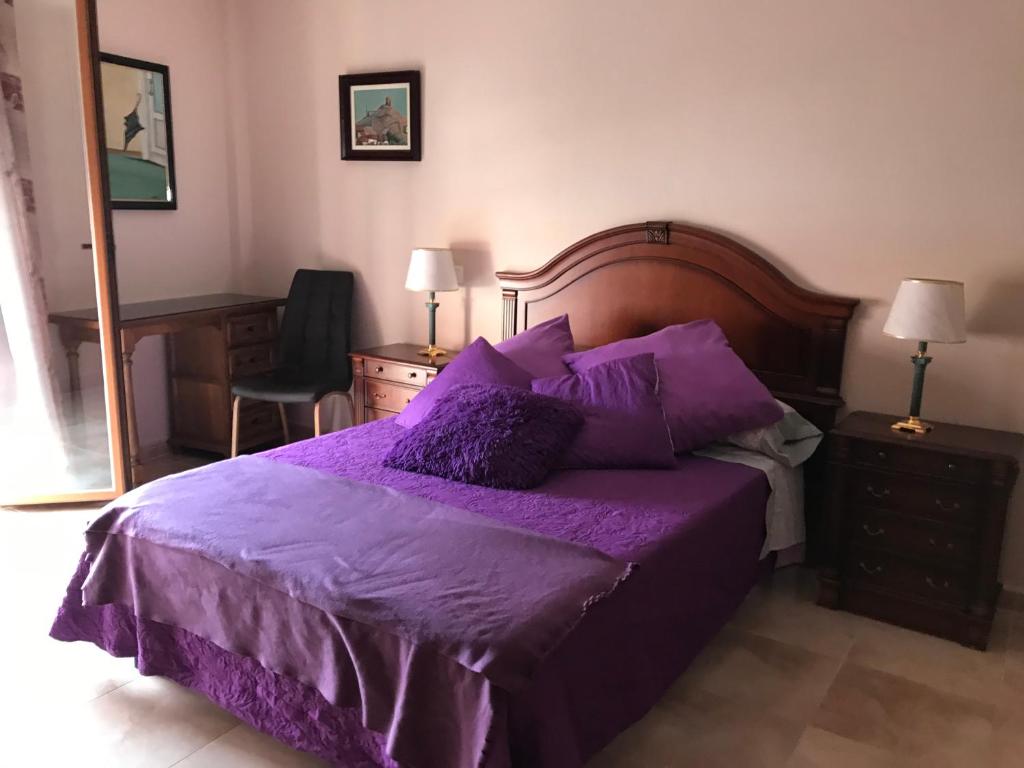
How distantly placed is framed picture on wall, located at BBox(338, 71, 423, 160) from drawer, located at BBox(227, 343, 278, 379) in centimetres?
111

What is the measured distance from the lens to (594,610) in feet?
5.86

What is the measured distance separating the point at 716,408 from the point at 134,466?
2.65 m

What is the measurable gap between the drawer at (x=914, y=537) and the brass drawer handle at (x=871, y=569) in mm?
66

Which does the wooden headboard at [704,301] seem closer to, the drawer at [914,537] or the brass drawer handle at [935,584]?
the drawer at [914,537]

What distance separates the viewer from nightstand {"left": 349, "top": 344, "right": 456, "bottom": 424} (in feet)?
12.2

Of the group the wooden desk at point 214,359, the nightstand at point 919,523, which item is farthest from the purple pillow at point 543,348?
the wooden desk at point 214,359

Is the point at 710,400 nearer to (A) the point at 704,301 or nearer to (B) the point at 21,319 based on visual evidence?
(A) the point at 704,301

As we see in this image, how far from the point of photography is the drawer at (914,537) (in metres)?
2.58

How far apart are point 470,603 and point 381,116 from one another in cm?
302

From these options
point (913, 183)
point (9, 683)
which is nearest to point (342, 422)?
point (9, 683)

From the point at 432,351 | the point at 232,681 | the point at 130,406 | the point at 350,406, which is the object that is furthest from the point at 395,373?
the point at 232,681

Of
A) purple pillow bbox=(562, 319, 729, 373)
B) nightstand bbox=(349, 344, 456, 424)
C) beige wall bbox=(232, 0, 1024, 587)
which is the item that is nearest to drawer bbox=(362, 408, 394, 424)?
nightstand bbox=(349, 344, 456, 424)

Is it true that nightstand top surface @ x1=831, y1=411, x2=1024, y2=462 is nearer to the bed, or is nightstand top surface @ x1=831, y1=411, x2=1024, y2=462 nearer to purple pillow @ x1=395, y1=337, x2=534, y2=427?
the bed

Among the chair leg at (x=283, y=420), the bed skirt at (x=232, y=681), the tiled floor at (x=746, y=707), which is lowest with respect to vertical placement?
the tiled floor at (x=746, y=707)
